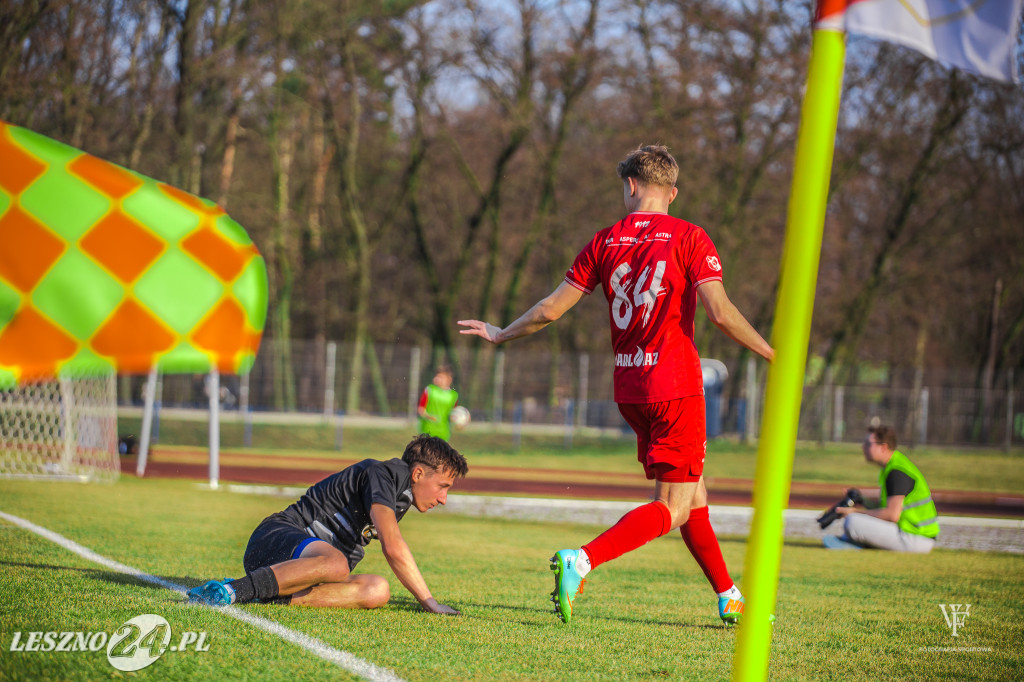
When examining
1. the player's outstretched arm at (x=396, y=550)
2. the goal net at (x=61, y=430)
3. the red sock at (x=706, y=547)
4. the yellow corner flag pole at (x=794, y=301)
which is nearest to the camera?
the yellow corner flag pole at (x=794, y=301)

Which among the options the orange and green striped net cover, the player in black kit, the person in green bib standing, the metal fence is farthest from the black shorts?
the metal fence

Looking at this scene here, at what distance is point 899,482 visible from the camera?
9.21 m

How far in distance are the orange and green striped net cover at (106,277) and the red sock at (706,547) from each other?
2.38 meters

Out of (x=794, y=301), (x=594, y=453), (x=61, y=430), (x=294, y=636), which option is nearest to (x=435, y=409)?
(x=61, y=430)

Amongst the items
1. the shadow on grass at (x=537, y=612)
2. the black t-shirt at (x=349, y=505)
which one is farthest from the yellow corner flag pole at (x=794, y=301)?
the black t-shirt at (x=349, y=505)

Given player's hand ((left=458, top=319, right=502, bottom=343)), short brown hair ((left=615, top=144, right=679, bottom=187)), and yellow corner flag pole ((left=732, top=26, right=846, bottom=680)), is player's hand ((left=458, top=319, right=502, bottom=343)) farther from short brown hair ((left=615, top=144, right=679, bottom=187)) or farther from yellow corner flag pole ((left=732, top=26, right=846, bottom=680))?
yellow corner flag pole ((left=732, top=26, right=846, bottom=680))

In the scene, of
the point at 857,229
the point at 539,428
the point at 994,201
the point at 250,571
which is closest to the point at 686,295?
the point at 250,571

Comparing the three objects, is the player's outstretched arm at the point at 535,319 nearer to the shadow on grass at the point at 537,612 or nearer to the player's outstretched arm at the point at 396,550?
the player's outstretched arm at the point at 396,550

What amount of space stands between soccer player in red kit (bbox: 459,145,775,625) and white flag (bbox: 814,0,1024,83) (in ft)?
5.95

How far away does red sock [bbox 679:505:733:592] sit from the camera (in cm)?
504

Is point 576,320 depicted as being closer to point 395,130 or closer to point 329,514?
point 395,130

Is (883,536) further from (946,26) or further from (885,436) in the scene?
(946,26)

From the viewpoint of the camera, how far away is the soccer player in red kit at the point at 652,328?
14.8 ft

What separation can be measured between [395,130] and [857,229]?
644 inches
